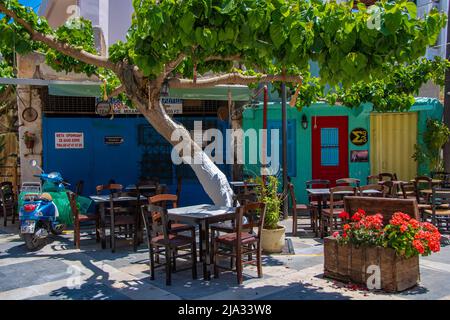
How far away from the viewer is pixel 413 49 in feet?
16.5

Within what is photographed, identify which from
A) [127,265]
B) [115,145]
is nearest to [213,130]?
[115,145]

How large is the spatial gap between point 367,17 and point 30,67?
843 cm

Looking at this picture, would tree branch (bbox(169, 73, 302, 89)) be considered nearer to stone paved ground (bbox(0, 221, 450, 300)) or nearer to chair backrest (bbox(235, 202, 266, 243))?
chair backrest (bbox(235, 202, 266, 243))

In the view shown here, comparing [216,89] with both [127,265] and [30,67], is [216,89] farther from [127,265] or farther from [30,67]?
[127,265]

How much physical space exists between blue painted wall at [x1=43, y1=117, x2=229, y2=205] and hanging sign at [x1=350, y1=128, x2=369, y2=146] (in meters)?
3.80

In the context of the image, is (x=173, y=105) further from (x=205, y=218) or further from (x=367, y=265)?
(x=367, y=265)

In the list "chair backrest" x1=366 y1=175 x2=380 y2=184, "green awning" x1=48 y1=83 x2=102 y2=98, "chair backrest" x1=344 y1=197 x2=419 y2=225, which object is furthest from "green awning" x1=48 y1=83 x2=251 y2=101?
"chair backrest" x1=344 y1=197 x2=419 y2=225

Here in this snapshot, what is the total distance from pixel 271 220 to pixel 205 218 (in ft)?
5.36

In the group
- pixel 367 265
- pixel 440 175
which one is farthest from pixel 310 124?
pixel 367 265

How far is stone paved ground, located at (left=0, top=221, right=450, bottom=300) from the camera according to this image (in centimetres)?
570

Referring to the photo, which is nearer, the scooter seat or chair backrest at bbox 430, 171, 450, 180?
the scooter seat

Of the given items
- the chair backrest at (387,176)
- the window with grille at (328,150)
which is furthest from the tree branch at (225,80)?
the window with grille at (328,150)

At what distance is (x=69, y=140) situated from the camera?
11.7 meters

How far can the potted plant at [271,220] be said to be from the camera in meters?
7.57
